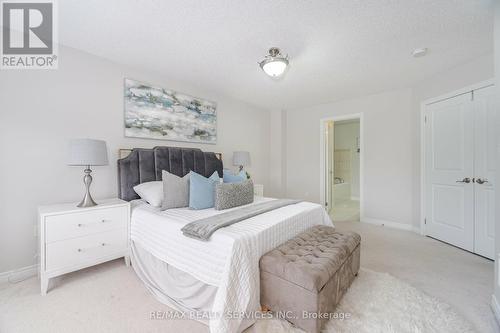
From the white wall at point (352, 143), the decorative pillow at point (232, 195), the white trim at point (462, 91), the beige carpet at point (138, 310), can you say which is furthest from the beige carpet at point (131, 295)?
the white wall at point (352, 143)

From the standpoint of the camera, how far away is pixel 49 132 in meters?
2.23

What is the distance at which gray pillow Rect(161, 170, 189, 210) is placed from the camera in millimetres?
2334

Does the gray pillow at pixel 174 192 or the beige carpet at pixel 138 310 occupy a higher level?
the gray pillow at pixel 174 192

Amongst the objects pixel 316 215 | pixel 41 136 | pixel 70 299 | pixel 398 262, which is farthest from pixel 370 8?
pixel 70 299

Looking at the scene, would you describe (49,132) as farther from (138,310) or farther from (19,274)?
(138,310)

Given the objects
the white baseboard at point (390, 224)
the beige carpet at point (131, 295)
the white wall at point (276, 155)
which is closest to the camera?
the beige carpet at point (131, 295)

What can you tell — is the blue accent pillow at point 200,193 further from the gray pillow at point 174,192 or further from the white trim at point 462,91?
the white trim at point 462,91

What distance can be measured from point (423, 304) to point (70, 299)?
286cm

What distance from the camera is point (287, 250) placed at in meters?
1.68

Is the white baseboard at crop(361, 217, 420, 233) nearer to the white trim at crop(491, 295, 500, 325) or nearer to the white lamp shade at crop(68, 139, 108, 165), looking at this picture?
the white trim at crop(491, 295, 500, 325)

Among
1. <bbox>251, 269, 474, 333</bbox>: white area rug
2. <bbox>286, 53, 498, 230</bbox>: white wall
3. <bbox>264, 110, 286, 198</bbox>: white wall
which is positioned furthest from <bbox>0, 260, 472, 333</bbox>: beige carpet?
<bbox>264, 110, 286, 198</bbox>: white wall

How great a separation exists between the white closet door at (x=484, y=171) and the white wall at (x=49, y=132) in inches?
168

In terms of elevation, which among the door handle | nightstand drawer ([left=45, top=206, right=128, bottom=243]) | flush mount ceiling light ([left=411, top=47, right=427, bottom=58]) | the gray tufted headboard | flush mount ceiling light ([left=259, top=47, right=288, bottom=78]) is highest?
flush mount ceiling light ([left=411, top=47, right=427, bottom=58])

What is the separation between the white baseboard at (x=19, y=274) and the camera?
200cm
